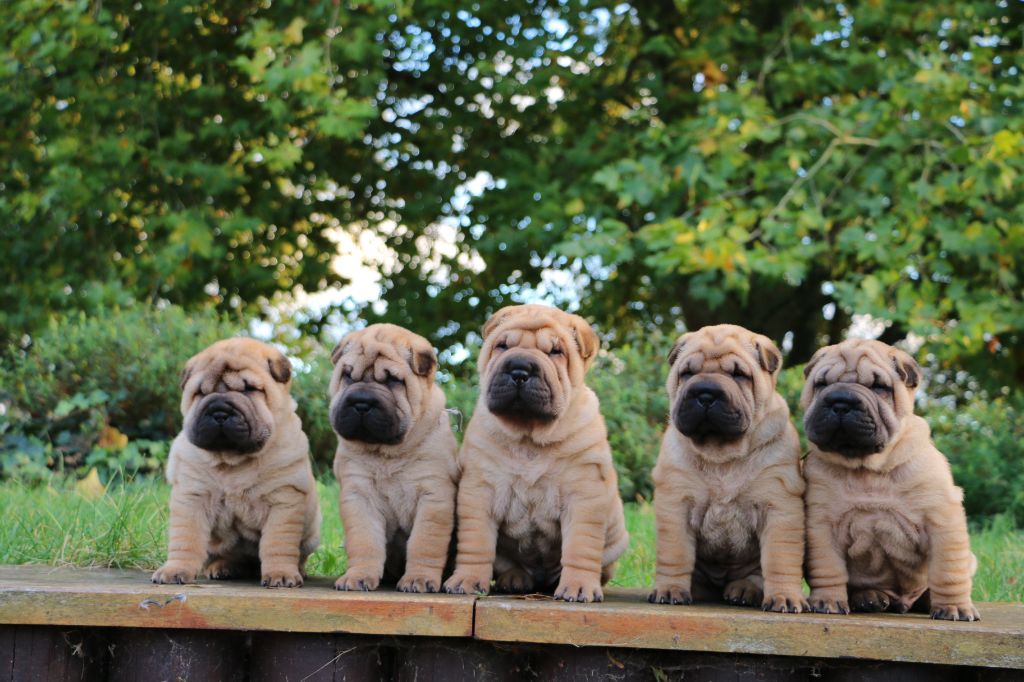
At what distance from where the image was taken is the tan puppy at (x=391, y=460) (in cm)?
397

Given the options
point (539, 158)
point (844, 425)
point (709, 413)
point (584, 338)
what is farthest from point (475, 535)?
point (539, 158)

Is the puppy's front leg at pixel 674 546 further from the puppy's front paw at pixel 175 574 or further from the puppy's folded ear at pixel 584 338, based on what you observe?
the puppy's front paw at pixel 175 574

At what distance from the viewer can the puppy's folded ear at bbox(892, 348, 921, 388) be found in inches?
152

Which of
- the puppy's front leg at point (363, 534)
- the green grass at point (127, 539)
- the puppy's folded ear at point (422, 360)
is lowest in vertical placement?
the green grass at point (127, 539)

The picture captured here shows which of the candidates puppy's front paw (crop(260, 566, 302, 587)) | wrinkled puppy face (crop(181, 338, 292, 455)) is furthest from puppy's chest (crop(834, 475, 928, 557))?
wrinkled puppy face (crop(181, 338, 292, 455))

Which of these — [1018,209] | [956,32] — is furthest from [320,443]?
[956,32]

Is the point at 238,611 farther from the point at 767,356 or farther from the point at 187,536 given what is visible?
the point at 767,356

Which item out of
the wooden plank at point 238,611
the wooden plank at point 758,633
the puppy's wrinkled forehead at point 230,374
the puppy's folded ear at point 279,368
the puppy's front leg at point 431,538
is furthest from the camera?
the puppy's folded ear at point 279,368

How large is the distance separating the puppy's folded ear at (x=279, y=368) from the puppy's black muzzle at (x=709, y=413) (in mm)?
1565

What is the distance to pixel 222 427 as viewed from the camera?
3.95 m

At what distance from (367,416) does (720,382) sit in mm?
1280

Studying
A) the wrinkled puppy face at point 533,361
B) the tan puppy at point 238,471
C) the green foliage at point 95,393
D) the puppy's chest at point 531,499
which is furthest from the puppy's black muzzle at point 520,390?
the green foliage at point 95,393

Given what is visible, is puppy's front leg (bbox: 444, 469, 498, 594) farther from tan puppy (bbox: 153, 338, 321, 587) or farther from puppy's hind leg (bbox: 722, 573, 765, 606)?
puppy's hind leg (bbox: 722, 573, 765, 606)

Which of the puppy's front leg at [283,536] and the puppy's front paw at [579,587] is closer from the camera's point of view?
the puppy's front paw at [579,587]
